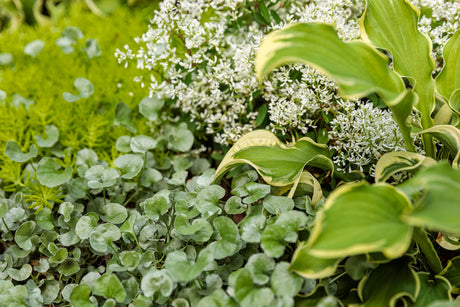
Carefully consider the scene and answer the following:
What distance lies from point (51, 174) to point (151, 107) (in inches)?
17.2

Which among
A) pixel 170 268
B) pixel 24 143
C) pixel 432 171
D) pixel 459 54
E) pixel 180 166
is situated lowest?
pixel 24 143

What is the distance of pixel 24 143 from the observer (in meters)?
1.49

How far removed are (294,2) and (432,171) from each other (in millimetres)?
977

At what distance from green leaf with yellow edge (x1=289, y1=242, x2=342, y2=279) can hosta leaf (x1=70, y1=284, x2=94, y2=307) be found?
488 mm

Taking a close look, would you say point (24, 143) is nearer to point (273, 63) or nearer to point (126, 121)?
point (126, 121)

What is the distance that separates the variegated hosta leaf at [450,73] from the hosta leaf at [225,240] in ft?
2.21

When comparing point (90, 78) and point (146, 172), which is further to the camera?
point (90, 78)

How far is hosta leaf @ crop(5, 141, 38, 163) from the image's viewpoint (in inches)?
50.5

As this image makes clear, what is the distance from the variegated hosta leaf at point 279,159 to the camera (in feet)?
3.52

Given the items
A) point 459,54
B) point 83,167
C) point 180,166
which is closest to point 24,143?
point 83,167

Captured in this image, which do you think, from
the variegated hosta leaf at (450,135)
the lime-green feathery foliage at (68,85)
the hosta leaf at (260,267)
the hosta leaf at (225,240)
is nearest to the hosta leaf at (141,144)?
the lime-green feathery foliage at (68,85)

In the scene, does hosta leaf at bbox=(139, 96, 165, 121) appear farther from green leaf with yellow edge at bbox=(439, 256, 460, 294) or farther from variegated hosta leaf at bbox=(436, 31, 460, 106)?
green leaf with yellow edge at bbox=(439, 256, 460, 294)

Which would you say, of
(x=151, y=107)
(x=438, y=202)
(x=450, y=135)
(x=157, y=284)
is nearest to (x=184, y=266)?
(x=157, y=284)

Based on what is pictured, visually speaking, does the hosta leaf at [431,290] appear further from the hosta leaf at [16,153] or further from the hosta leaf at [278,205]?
the hosta leaf at [16,153]
